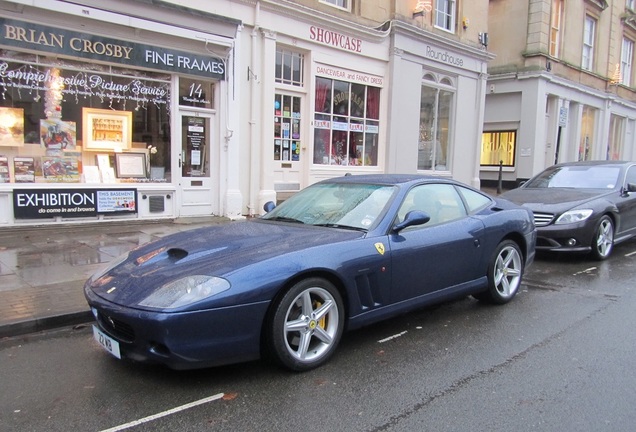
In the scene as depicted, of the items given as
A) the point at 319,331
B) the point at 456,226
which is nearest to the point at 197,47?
the point at 456,226

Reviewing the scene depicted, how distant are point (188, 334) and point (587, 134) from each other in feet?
83.0

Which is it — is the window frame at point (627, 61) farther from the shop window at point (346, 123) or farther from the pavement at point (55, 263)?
the pavement at point (55, 263)

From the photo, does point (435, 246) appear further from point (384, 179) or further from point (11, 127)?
point (11, 127)

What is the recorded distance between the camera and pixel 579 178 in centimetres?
896

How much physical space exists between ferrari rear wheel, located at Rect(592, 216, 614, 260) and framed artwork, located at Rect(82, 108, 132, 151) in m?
8.59

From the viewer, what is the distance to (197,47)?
10156 mm

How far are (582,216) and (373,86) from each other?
749cm

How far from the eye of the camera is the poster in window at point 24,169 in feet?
29.0

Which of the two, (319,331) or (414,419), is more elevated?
(319,331)

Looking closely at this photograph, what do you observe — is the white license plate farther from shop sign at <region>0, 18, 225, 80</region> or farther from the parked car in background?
shop sign at <region>0, 18, 225, 80</region>

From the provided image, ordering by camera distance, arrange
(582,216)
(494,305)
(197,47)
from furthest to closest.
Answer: (197,47)
(582,216)
(494,305)

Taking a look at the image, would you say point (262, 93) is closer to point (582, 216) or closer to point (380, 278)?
point (582, 216)

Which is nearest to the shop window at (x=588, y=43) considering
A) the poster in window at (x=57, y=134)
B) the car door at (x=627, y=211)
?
the car door at (x=627, y=211)

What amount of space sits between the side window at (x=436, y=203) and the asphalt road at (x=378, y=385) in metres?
1.04
